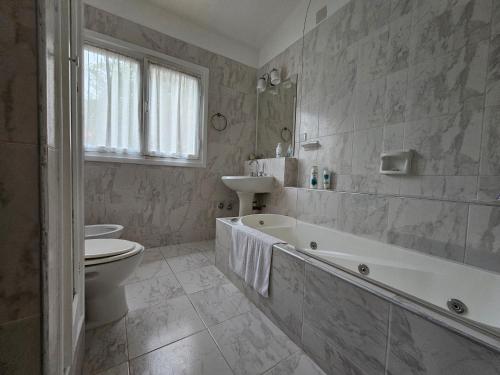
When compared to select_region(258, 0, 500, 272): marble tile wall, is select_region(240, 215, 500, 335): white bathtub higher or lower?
lower

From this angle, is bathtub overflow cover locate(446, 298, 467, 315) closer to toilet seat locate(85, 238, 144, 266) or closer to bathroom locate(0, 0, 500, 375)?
bathroom locate(0, 0, 500, 375)

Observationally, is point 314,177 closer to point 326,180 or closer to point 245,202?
point 326,180

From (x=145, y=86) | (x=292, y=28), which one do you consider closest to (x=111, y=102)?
(x=145, y=86)

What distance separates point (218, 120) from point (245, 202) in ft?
3.77

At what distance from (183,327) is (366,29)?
255cm

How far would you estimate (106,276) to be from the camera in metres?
1.12

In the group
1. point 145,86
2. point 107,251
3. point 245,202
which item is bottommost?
point 107,251

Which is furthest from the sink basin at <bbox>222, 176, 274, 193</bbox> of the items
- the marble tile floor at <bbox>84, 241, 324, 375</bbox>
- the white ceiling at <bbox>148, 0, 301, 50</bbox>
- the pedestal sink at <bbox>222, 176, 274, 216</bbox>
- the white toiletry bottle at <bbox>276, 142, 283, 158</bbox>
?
the white ceiling at <bbox>148, 0, 301, 50</bbox>

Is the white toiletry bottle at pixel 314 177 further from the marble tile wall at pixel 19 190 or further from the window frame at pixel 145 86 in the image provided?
the marble tile wall at pixel 19 190

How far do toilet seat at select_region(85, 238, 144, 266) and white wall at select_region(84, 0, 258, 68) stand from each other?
225 centimetres

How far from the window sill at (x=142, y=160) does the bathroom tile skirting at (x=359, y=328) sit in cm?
169

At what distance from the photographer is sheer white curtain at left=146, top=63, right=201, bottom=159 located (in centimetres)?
226

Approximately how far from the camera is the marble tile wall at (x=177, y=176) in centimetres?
207

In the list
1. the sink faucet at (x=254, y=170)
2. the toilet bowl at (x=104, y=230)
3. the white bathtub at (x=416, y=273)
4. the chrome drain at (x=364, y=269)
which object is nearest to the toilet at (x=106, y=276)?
the toilet bowl at (x=104, y=230)
